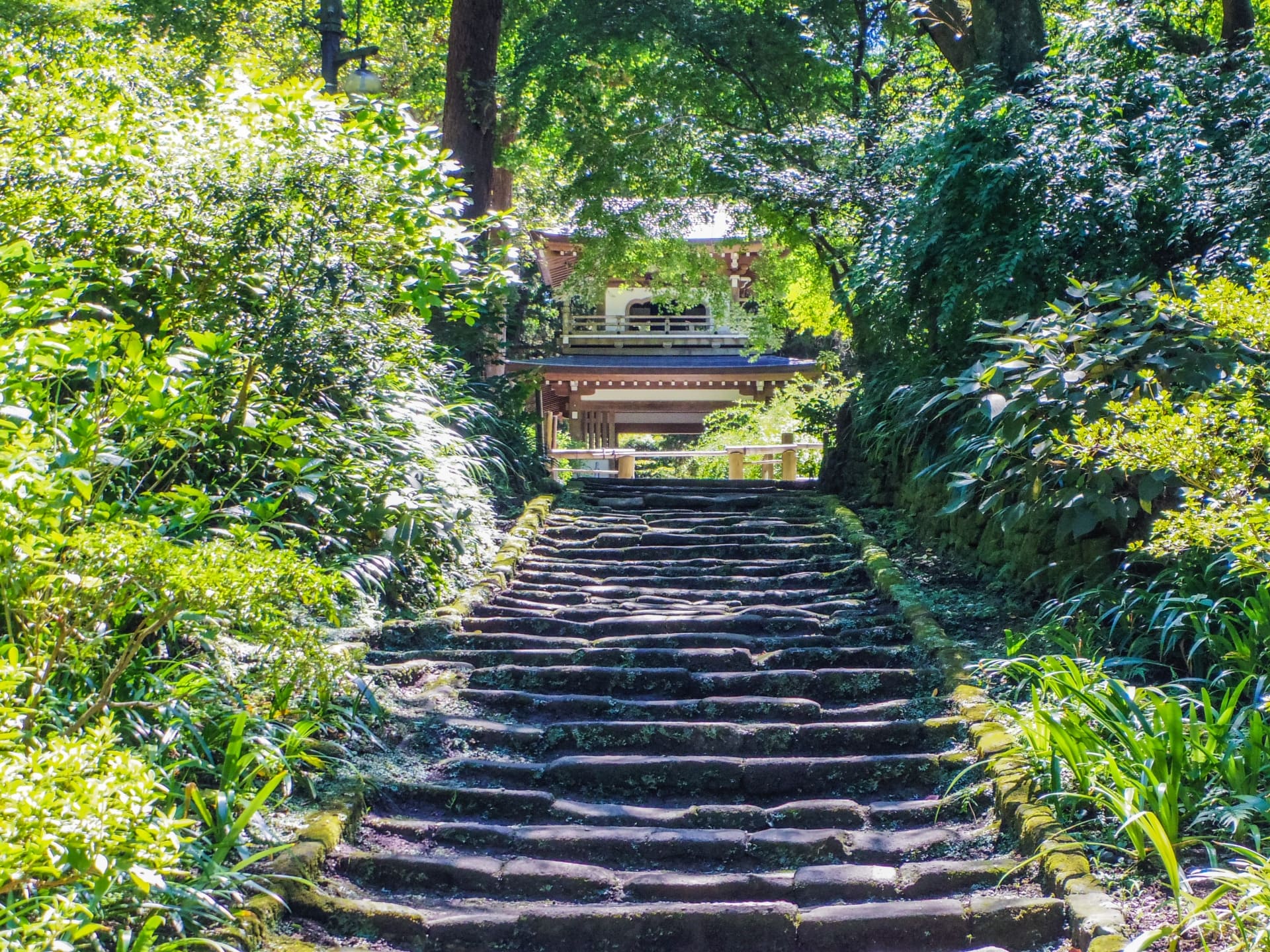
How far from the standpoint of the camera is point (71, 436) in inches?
130

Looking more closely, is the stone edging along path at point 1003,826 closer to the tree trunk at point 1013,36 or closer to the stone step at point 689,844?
the stone step at point 689,844

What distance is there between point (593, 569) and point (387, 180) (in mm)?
3276

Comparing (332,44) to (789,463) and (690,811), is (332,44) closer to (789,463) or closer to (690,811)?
(690,811)

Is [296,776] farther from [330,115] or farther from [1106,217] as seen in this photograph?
[1106,217]

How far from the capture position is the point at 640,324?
22.3 m

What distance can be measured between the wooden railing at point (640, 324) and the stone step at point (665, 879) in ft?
57.1

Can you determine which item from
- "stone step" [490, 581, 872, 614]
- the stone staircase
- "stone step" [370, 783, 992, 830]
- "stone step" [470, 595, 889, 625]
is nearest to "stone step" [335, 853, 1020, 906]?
the stone staircase

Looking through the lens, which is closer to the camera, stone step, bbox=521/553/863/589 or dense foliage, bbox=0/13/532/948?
dense foliage, bbox=0/13/532/948

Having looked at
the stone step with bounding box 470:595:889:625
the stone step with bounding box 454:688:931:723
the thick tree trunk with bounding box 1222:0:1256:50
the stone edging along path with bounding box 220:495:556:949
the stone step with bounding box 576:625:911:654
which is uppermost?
the thick tree trunk with bounding box 1222:0:1256:50

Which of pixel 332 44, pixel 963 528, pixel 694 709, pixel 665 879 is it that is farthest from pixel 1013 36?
pixel 665 879

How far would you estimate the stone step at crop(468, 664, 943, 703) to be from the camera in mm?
5617

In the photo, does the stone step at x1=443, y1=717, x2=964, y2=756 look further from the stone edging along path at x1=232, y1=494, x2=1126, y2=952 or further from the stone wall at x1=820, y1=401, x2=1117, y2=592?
the stone wall at x1=820, y1=401, x2=1117, y2=592

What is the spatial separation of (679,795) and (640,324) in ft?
59.6

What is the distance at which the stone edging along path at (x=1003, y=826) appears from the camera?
324 cm
